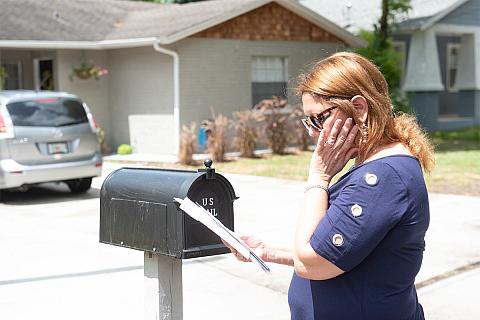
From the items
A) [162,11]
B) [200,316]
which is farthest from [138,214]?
[162,11]

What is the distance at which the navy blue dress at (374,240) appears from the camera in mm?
2064

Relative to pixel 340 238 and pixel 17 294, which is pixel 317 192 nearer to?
pixel 340 238

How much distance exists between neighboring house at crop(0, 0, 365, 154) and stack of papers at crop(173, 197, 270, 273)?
45.3ft

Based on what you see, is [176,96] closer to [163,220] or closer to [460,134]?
[460,134]

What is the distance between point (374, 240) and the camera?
6.79 feet

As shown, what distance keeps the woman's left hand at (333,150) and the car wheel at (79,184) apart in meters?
9.30

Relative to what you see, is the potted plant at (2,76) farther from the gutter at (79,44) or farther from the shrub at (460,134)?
the shrub at (460,134)

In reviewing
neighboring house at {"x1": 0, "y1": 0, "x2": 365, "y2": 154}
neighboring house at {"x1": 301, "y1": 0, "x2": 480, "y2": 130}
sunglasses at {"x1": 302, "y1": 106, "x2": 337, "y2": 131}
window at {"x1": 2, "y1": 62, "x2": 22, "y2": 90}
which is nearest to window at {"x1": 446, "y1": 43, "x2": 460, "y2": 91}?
neighboring house at {"x1": 301, "y1": 0, "x2": 480, "y2": 130}

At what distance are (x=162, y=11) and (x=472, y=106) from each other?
11363 mm

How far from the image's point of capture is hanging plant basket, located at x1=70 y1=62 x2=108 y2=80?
17.6 m

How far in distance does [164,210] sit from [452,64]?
24602 millimetres

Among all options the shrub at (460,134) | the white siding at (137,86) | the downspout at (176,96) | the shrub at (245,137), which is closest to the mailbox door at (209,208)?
the shrub at (245,137)

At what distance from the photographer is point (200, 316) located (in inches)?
201

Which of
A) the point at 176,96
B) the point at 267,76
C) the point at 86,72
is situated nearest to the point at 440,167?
the point at 267,76
